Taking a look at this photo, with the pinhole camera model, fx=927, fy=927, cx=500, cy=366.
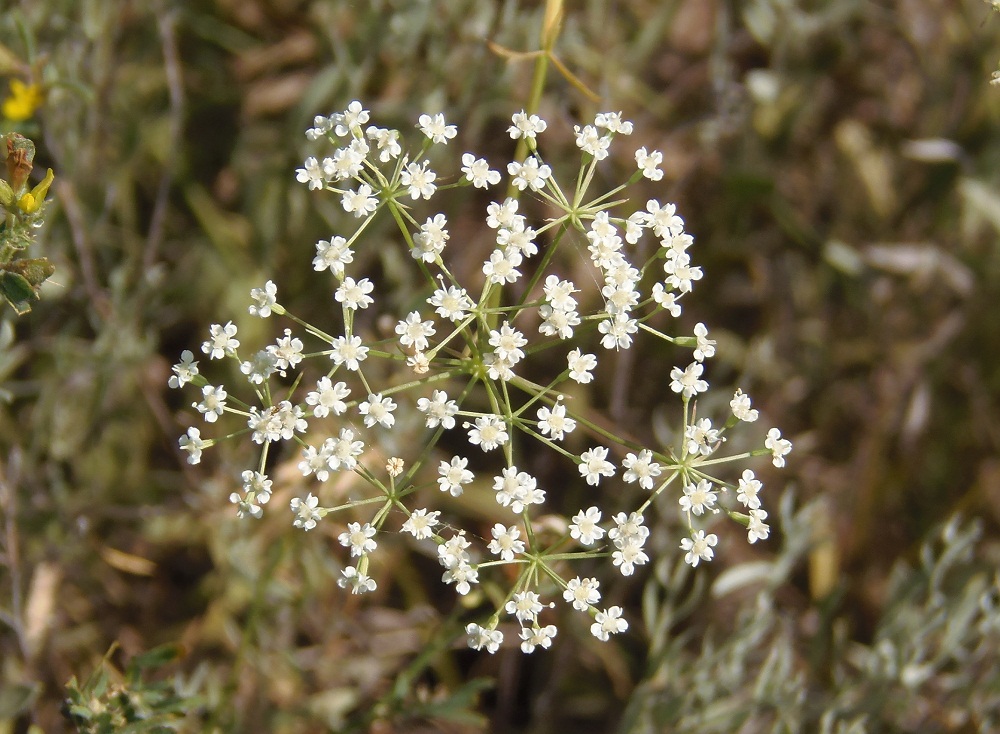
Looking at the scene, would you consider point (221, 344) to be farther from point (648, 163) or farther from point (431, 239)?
point (648, 163)

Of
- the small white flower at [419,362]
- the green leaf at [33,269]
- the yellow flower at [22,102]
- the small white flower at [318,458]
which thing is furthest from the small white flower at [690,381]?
the yellow flower at [22,102]

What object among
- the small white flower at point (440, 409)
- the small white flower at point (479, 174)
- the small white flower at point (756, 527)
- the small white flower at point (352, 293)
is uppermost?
the small white flower at point (479, 174)

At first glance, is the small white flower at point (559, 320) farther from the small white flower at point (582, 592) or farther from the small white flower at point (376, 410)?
the small white flower at point (582, 592)

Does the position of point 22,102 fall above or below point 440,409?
above

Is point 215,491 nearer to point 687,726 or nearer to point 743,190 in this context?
point 687,726

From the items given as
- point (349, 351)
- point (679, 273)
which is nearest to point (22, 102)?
point (349, 351)

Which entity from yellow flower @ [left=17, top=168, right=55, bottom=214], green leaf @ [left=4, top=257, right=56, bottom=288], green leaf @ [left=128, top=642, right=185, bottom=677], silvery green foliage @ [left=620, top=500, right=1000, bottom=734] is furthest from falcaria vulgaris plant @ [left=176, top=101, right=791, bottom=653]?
silvery green foliage @ [left=620, top=500, right=1000, bottom=734]
